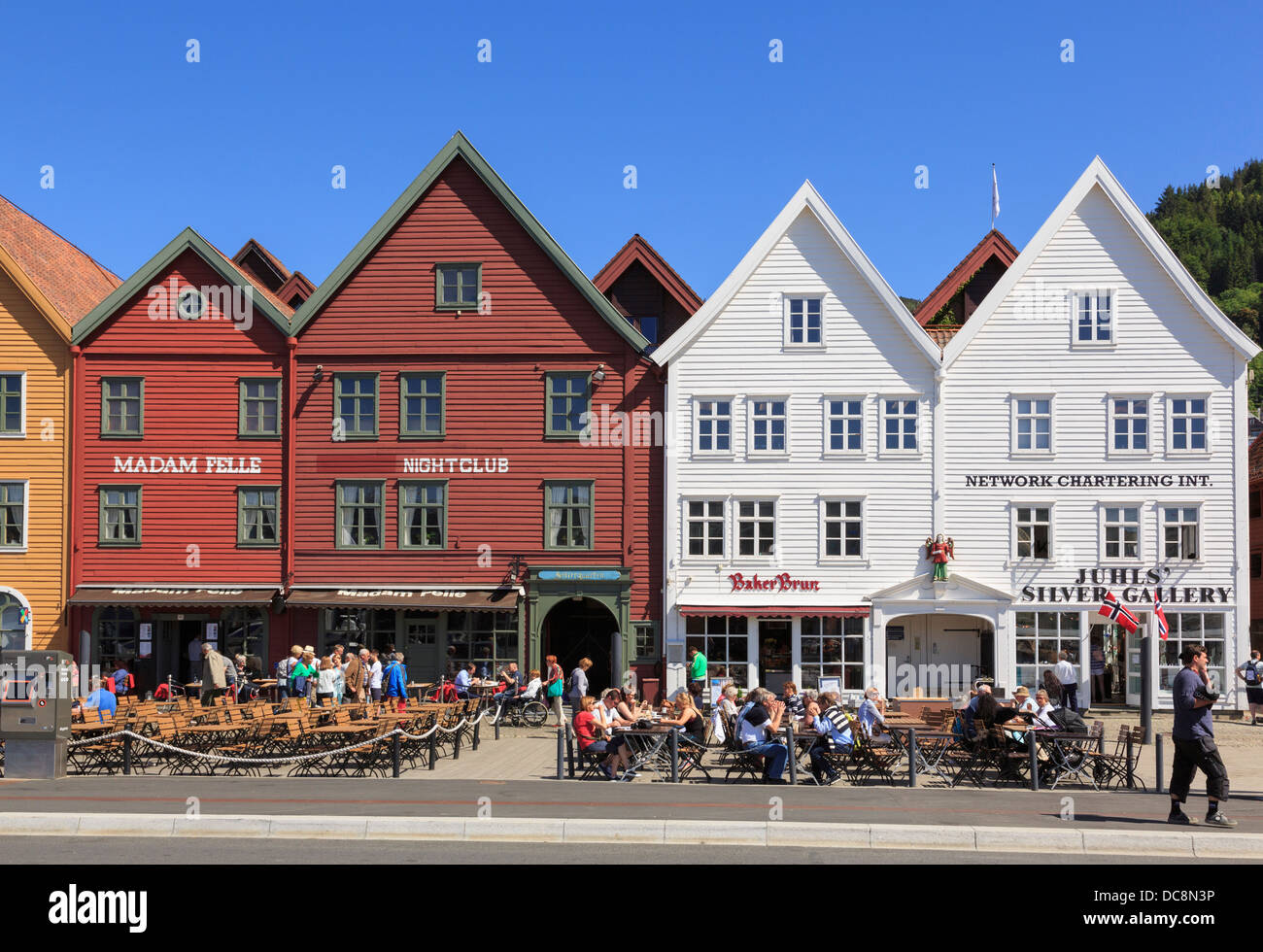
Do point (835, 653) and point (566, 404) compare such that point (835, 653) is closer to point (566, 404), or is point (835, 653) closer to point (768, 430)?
point (768, 430)

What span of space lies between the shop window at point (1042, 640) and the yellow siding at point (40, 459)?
24.0 m

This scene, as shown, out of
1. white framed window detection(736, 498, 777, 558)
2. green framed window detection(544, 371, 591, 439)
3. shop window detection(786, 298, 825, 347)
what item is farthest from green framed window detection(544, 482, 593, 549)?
shop window detection(786, 298, 825, 347)

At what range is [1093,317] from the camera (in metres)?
32.6

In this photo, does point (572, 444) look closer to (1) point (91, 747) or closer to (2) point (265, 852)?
(1) point (91, 747)

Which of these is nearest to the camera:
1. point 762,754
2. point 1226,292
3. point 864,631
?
point 762,754

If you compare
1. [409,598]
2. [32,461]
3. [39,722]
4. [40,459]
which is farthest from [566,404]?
[39,722]

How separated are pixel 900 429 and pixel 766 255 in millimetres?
5530

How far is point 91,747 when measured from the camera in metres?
20.0

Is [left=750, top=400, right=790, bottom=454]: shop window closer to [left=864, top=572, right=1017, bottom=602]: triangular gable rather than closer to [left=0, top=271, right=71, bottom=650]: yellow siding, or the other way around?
[left=864, top=572, right=1017, bottom=602]: triangular gable

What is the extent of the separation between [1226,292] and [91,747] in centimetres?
12294

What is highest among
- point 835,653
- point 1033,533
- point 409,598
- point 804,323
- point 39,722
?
point 804,323

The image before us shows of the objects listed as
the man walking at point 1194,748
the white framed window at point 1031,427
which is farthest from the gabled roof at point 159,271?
the man walking at point 1194,748

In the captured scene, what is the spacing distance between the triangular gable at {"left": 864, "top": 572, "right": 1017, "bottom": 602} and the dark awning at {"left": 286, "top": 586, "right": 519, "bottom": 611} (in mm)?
9215
